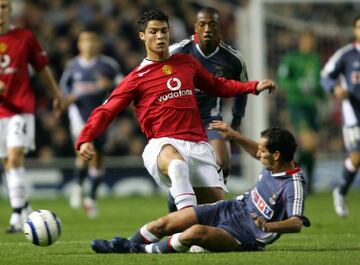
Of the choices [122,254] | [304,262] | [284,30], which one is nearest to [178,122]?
[122,254]

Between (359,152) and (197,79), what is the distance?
4995mm

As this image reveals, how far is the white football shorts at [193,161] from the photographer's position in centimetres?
860

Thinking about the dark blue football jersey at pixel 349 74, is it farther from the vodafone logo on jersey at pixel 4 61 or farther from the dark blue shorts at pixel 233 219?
the dark blue shorts at pixel 233 219

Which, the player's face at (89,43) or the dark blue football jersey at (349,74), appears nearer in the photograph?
the dark blue football jersey at (349,74)

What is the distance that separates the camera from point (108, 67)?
1620 centimetres

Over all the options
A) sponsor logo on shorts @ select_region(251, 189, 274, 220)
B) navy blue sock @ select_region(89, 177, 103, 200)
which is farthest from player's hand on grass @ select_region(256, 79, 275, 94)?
navy blue sock @ select_region(89, 177, 103, 200)

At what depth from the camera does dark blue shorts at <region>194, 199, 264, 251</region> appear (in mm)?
8109

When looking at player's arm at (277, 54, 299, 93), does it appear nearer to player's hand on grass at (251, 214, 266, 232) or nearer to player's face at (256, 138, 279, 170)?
player's face at (256, 138, 279, 170)

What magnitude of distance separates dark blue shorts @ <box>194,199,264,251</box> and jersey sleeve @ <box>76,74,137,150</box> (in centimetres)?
100

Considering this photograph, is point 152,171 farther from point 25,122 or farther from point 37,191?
point 37,191

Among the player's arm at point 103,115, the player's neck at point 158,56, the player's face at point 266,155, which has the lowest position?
the player's face at point 266,155

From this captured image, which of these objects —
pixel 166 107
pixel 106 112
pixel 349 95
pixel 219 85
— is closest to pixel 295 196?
pixel 166 107

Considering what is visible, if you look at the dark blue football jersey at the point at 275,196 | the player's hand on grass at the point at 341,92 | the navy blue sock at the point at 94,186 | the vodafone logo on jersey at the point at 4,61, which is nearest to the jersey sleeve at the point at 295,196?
the dark blue football jersey at the point at 275,196

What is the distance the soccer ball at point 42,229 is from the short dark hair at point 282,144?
184cm
